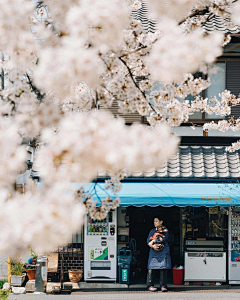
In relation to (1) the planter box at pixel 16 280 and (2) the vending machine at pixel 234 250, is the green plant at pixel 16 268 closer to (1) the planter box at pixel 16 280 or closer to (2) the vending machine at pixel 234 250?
(1) the planter box at pixel 16 280

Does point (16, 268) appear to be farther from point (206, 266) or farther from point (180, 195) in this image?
point (206, 266)

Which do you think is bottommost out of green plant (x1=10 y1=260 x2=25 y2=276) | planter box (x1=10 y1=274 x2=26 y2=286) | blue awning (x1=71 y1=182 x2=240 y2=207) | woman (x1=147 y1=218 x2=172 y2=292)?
planter box (x1=10 y1=274 x2=26 y2=286)

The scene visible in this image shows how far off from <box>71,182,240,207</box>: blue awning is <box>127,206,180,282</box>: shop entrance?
2452 mm

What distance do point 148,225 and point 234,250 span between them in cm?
319

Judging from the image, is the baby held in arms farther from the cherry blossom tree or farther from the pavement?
the cherry blossom tree

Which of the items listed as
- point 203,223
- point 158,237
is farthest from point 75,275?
point 203,223

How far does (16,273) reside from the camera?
474 inches

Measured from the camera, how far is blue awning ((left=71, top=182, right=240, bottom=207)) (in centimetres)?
1124

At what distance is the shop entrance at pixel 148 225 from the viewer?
1420 centimetres

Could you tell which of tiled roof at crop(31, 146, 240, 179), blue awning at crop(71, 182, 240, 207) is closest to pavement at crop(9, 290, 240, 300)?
blue awning at crop(71, 182, 240, 207)

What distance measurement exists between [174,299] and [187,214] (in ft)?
10.4

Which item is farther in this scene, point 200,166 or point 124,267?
point 200,166

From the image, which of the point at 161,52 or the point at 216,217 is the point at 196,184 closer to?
the point at 216,217

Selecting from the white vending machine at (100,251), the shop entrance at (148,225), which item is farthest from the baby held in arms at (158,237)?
the shop entrance at (148,225)
